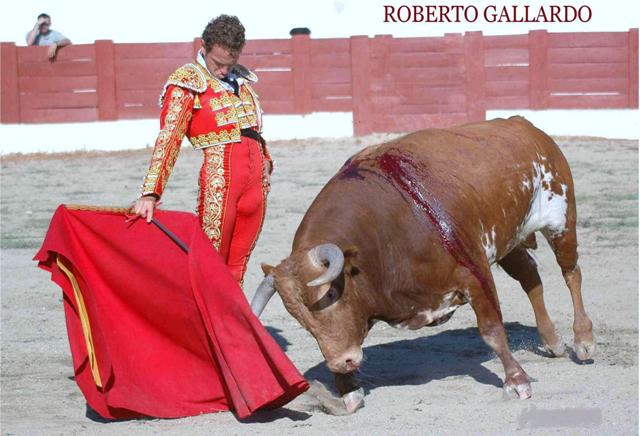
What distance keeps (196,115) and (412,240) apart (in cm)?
87

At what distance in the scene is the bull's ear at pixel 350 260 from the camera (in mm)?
3850

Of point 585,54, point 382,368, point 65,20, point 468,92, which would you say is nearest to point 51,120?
point 65,20

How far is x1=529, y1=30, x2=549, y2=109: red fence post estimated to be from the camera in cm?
1349

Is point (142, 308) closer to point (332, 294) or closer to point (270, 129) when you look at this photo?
point (332, 294)

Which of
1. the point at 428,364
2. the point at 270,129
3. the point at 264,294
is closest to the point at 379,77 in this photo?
the point at 270,129

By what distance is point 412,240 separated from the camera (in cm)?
404

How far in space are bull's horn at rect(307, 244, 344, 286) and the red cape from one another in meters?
0.36

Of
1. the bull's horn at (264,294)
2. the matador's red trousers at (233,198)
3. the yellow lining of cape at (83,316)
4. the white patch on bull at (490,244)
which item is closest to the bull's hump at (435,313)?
the white patch on bull at (490,244)

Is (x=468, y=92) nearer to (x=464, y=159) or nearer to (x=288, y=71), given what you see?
(x=288, y=71)

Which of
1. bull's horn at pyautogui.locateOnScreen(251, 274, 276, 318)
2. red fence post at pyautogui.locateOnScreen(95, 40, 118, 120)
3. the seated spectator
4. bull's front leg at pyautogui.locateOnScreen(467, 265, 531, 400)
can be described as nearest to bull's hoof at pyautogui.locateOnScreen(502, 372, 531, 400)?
bull's front leg at pyautogui.locateOnScreen(467, 265, 531, 400)

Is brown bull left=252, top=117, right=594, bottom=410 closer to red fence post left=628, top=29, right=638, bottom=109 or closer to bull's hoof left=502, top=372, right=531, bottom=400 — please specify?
bull's hoof left=502, top=372, right=531, bottom=400

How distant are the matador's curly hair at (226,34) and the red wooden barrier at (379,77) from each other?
9304 millimetres

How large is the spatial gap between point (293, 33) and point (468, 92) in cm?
230

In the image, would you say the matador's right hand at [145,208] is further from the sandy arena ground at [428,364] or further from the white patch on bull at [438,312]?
the white patch on bull at [438,312]
